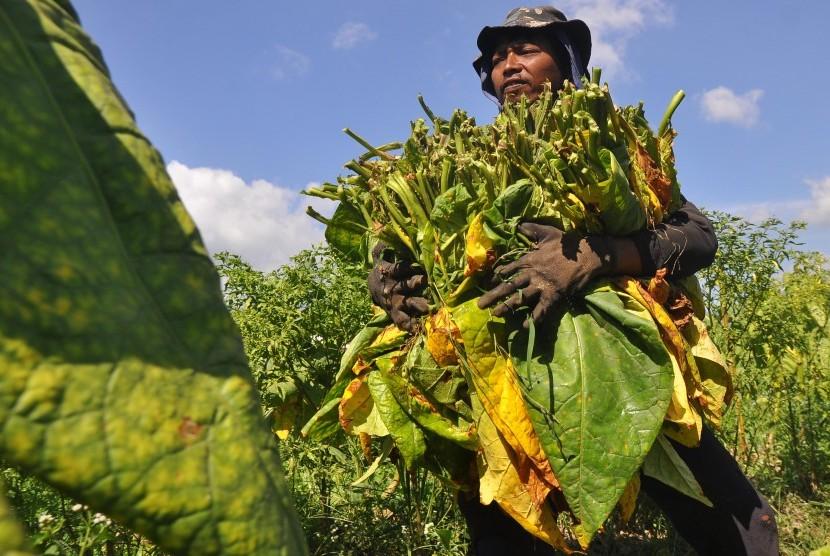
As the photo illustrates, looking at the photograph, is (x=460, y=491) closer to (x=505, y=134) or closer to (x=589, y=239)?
(x=589, y=239)

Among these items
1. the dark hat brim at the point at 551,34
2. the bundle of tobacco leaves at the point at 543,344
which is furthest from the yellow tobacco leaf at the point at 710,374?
the dark hat brim at the point at 551,34

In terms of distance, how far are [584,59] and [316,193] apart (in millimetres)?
1318

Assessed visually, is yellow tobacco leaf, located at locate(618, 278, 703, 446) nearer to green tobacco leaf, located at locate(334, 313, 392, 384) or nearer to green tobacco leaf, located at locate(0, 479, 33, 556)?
green tobacco leaf, located at locate(334, 313, 392, 384)

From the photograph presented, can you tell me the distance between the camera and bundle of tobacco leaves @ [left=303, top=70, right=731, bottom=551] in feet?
5.58

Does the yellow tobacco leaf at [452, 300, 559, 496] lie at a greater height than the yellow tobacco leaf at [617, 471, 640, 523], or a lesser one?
greater

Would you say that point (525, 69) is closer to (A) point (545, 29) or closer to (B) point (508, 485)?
(A) point (545, 29)

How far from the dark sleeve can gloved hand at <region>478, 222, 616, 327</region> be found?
7.0 inches

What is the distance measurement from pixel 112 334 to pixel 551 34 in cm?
274

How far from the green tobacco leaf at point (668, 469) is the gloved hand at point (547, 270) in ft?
1.68

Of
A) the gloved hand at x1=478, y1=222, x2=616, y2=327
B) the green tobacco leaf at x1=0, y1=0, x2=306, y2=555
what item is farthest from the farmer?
the green tobacco leaf at x1=0, y1=0, x2=306, y2=555

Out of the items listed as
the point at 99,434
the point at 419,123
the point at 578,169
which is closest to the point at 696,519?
the point at 578,169

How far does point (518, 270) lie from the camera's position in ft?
5.90

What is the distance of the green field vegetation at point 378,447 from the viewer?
2629 mm

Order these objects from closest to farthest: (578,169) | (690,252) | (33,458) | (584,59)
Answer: (33,458), (578,169), (690,252), (584,59)
